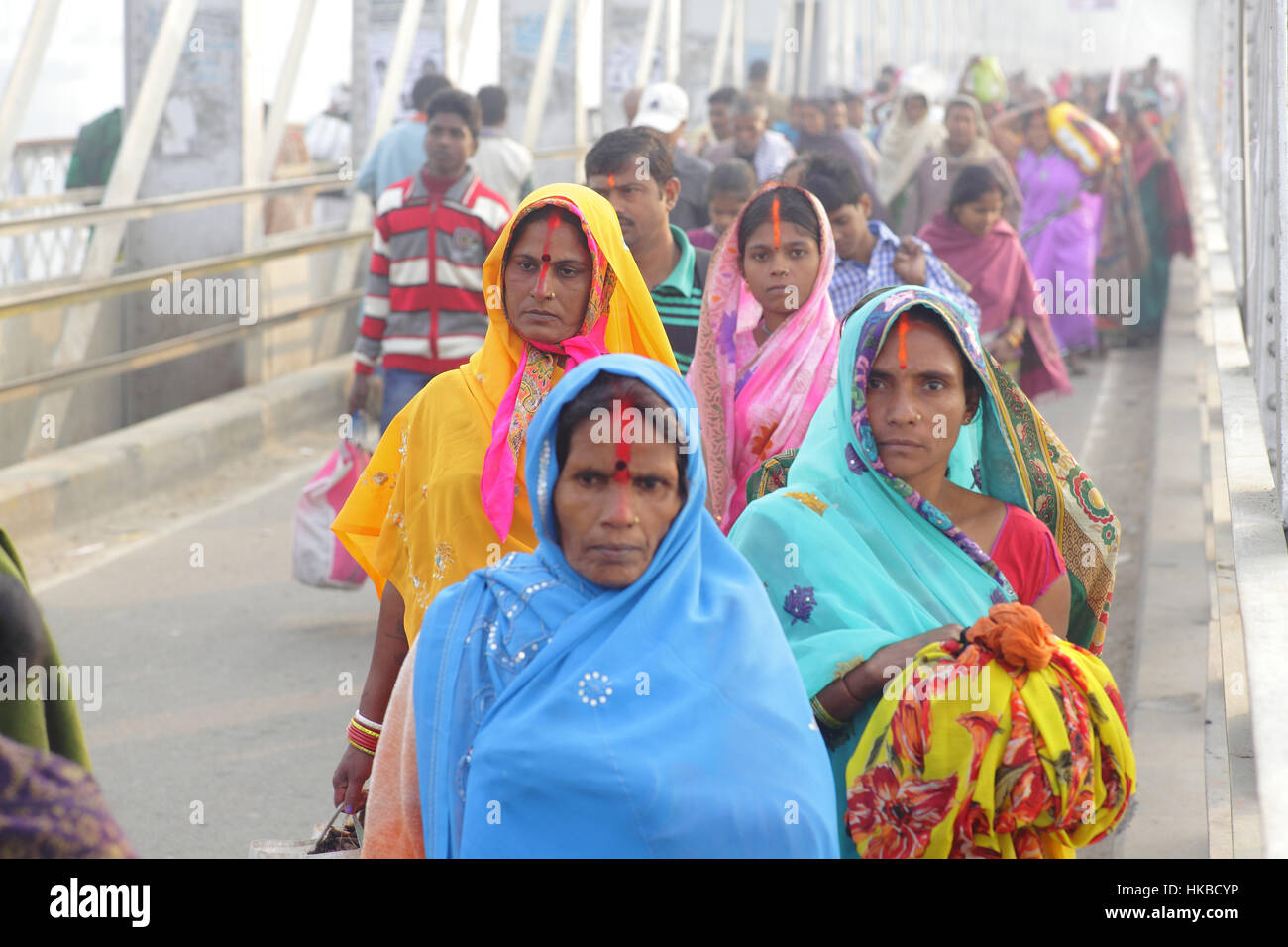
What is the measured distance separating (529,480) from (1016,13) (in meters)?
64.1

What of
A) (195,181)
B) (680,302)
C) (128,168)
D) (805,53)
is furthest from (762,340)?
(805,53)

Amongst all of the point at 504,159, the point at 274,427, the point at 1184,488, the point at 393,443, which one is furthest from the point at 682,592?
the point at 274,427

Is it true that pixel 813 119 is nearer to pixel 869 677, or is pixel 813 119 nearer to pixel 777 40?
pixel 869 677

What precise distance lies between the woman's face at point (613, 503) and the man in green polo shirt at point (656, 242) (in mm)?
2116

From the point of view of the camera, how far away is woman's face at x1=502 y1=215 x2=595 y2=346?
3090 mm

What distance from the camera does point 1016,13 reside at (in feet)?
204

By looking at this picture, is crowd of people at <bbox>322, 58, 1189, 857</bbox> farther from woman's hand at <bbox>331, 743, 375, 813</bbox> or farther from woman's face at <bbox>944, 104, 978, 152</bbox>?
woman's face at <bbox>944, 104, 978, 152</bbox>

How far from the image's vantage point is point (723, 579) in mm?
2135

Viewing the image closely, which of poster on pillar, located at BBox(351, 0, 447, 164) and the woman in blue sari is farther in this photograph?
poster on pillar, located at BBox(351, 0, 447, 164)

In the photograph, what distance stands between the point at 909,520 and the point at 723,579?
1.91ft

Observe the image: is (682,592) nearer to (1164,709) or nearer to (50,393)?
(1164,709)

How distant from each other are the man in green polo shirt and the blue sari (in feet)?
7.10

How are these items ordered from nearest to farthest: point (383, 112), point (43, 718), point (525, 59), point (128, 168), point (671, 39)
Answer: point (43, 718) → point (128, 168) → point (383, 112) → point (525, 59) → point (671, 39)

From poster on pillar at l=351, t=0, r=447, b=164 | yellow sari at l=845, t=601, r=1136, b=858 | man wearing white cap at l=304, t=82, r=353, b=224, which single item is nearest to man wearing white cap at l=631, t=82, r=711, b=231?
poster on pillar at l=351, t=0, r=447, b=164
